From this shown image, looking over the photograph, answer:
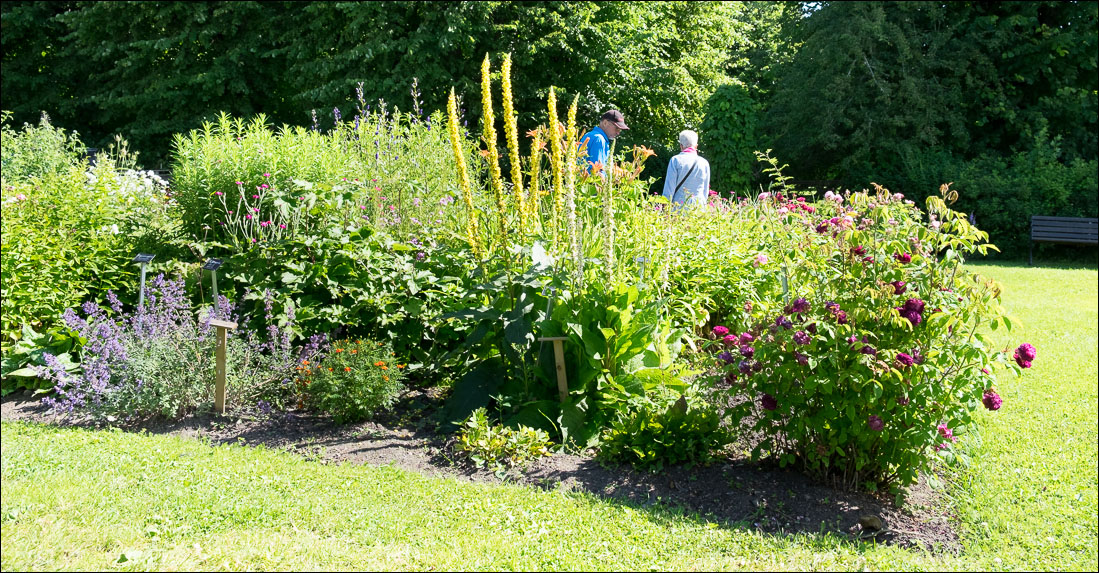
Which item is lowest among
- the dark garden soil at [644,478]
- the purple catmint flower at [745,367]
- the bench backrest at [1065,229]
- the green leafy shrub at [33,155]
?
the dark garden soil at [644,478]

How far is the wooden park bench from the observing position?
13.4 meters

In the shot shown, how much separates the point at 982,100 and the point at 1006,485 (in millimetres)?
16669

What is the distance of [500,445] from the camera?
159 inches

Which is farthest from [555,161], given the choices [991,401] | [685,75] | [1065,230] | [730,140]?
[685,75]

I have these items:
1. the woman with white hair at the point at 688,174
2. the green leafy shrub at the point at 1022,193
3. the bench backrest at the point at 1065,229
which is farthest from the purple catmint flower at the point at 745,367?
the green leafy shrub at the point at 1022,193

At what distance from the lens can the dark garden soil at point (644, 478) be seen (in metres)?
3.44

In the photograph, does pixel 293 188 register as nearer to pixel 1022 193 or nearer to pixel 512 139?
pixel 512 139

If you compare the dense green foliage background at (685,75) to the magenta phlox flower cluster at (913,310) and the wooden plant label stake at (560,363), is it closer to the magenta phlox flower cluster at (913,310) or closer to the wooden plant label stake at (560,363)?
the wooden plant label stake at (560,363)

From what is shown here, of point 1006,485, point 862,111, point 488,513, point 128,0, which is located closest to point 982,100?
point 862,111

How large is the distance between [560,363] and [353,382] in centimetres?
115

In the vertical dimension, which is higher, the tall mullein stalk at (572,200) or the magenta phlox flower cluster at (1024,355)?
the tall mullein stalk at (572,200)

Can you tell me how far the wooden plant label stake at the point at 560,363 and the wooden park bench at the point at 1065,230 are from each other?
1196cm

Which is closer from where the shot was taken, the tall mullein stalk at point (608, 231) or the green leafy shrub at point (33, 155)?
the tall mullein stalk at point (608, 231)

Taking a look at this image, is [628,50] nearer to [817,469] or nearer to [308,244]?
[308,244]
